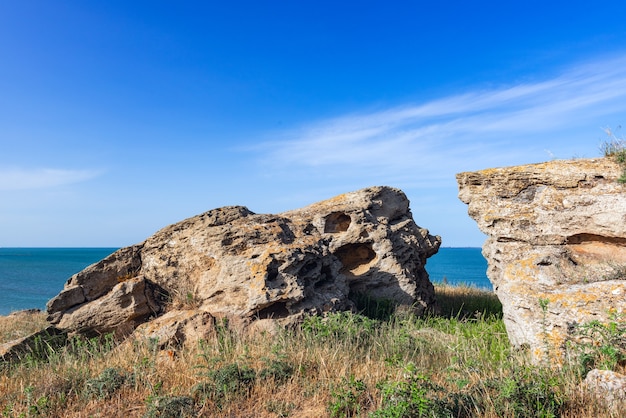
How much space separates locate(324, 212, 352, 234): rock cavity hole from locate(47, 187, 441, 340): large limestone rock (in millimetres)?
27

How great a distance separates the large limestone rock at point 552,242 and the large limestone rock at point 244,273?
270 cm

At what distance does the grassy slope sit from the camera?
4895 millimetres

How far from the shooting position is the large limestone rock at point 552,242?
21.4 feet

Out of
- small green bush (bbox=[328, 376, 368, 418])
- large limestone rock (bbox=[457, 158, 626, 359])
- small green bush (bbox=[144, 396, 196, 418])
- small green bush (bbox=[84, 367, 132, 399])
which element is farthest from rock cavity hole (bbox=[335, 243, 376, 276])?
small green bush (bbox=[144, 396, 196, 418])

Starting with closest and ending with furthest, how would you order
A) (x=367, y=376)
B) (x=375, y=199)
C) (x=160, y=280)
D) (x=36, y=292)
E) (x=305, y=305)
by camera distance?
1. (x=367, y=376)
2. (x=305, y=305)
3. (x=160, y=280)
4. (x=375, y=199)
5. (x=36, y=292)

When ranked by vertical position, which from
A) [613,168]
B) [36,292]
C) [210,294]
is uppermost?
[613,168]

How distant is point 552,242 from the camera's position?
27.1 ft

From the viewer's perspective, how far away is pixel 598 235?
814 cm

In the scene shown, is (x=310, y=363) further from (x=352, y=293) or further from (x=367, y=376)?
(x=352, y=293)

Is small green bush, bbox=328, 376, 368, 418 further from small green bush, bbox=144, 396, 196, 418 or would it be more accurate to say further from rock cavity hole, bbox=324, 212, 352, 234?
rock cavity hole, bbox=324, 212, 352, 234

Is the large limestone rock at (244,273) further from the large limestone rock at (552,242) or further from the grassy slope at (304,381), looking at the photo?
the large limestone rock at (552,242)

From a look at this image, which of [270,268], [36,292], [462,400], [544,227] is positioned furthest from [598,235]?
[36,292]

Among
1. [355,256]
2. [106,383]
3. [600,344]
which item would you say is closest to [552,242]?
[600,344]

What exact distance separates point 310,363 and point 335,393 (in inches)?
48.5
